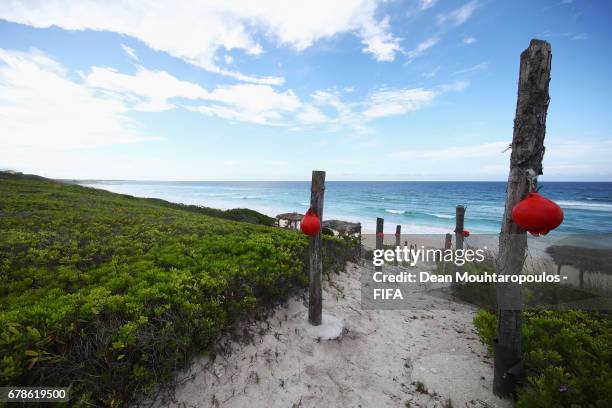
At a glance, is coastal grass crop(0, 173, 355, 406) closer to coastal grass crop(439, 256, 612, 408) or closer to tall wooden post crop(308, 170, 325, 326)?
tall wooden post crop(308, 170, 325, 326)

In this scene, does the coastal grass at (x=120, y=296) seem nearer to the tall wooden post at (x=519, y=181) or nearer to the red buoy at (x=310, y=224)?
the red buoy at (x=310, y=224)

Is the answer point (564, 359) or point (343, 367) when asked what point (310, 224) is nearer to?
point (343, 367)

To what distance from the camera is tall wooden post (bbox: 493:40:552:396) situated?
9.94 feet

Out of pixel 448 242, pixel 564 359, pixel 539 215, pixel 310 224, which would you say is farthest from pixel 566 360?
pixel 448 242

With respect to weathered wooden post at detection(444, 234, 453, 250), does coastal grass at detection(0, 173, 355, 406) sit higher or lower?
higher

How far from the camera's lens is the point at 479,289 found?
24.1ft

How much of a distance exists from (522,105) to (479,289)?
597 centimetres

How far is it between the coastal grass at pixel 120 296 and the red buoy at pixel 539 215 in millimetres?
3860

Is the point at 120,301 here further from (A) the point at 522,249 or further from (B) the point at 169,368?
A: (A) the point at 522,249

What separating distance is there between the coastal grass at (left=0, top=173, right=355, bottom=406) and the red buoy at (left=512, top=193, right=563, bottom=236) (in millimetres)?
3860

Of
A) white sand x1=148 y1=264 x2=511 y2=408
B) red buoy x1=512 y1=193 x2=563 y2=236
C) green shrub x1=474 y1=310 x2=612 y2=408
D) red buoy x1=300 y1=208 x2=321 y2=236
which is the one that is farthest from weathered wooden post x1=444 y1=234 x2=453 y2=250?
red buoy x1=512 y1=193 x2=563 y2=236

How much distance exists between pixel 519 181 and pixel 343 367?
3713 mm

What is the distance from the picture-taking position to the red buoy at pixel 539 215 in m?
2.48

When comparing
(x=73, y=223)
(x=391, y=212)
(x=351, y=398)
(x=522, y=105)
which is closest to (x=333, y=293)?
(x=351, y=398)
